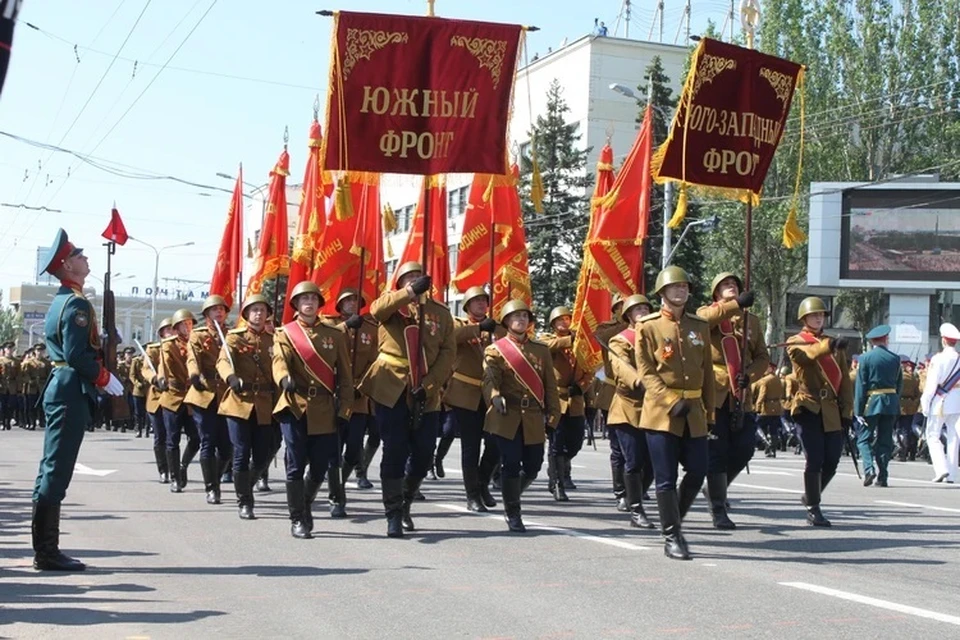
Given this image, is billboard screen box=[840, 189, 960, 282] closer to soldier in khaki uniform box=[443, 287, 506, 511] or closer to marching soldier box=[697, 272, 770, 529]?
soldier in khaki uniform box=[443, 287, 506, 511]

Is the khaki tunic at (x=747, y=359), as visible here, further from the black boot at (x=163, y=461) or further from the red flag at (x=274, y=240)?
the red flag at (x=274, y=240)

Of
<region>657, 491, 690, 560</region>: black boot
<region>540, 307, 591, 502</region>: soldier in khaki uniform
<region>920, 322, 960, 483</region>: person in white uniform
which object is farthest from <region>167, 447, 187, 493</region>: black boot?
<region>920, 322, 960, 483</region>: person in white uniform

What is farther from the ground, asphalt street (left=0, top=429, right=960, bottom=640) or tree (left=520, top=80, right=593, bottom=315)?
tree (left=520, top=80, right=593, bottom=315)

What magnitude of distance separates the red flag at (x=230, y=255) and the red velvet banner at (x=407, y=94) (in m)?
8.26

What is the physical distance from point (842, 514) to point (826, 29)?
4204 centimetres

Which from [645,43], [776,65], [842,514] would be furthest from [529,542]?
[645,43]

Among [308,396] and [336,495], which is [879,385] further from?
[308,396]

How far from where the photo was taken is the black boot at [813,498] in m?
11.8

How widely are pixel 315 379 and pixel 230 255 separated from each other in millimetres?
10039

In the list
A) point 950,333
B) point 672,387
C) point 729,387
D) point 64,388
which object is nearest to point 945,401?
point 950,333

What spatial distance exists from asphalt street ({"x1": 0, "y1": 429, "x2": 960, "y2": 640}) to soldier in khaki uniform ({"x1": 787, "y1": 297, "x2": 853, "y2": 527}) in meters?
0.47

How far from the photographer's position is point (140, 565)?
9.30 metres

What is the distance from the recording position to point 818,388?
39.2ft

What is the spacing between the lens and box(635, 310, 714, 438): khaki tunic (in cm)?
978
